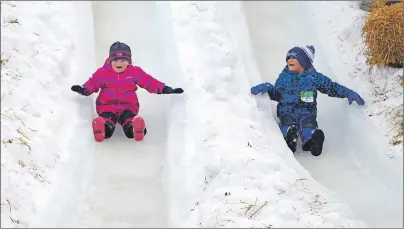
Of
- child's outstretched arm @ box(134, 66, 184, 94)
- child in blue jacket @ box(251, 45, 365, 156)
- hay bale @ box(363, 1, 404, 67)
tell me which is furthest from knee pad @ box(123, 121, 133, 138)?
hay bale @ box(363, 1, 404, 67)

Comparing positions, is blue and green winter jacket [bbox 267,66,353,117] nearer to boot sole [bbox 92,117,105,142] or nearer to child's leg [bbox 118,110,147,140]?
child's leg [bbox 118,110,147,140]

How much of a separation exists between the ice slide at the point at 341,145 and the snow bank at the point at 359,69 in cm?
5

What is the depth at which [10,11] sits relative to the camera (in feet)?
19.9

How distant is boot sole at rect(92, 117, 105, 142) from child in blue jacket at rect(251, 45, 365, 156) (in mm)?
1452

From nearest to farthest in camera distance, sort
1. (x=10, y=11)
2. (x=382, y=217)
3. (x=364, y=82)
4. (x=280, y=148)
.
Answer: (x=382, y=217) < (x=280, y=148) < (x=364, y=82) < (x=10, y=11)

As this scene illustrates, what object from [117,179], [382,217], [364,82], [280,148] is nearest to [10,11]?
[117,179]

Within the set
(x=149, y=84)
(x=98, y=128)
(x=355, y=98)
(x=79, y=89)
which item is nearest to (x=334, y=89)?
(x=355, y=98)

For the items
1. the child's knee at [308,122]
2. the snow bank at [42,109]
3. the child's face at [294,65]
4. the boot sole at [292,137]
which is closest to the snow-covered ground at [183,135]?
the snow bank at [42,109]

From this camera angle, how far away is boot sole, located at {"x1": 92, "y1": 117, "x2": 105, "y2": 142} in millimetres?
4957

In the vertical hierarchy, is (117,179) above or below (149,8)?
below

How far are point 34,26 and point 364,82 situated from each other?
3.32m

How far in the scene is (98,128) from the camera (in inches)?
195

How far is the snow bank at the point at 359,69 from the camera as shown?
16.7ft

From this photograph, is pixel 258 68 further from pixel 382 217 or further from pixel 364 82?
pixel 382 217
